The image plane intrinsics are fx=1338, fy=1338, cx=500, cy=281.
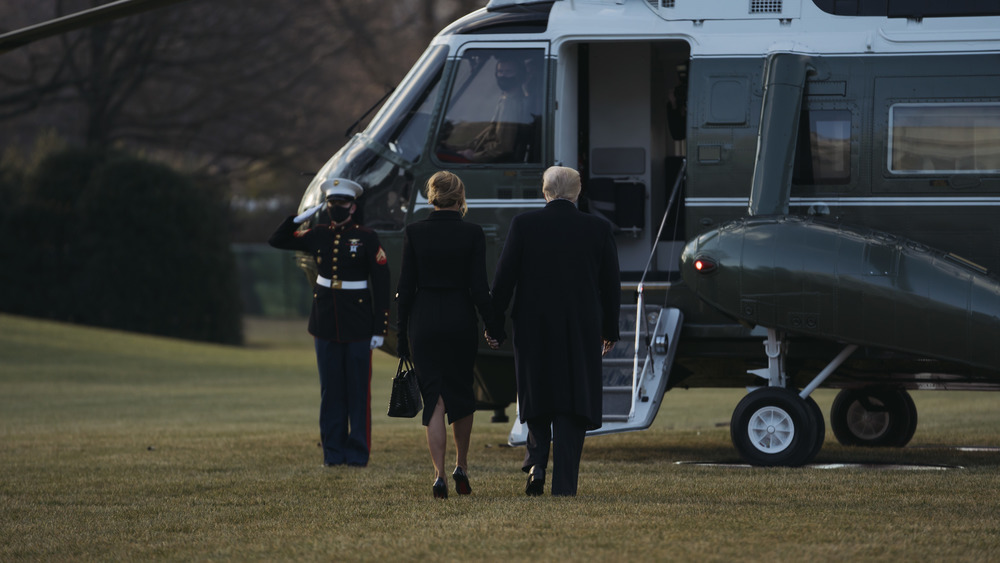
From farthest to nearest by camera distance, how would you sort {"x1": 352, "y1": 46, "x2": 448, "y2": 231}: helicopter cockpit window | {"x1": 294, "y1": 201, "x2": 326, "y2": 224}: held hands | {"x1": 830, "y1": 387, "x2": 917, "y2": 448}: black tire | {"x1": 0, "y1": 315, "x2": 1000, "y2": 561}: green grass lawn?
{"x1": 830, "y1": 387, "x2": 917, "y2": 448}: black tire → {"x1": 352, "y1": 46, "x2": 448, "y2": 231}: helicopter cockpit window → {"x1": 294, "y1": 201, "x2": 326, "y2": 224}: held hands → {"x1": 0, "y1": 315, "x2": 1000, "y2": 561}: green grass lawn

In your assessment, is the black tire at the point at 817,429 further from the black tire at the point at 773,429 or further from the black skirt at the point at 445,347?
the black skirt at the point at 445,347

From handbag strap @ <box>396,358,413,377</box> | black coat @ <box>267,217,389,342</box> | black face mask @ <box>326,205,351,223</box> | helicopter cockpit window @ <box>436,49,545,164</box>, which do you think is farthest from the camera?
helicopter cockpit window @ <box>436,49,545,164</box>

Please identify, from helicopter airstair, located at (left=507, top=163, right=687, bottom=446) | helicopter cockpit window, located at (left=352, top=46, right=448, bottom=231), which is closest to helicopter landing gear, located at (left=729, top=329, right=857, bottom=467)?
helicopter airstair, located at (left=507, top=163, right=687, bottom=446)

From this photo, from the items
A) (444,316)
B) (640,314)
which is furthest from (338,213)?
(444,316)

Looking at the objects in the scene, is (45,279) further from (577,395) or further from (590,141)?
(577,395)

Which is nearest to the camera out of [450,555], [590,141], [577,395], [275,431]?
[450,555]

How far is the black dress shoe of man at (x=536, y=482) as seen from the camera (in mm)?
7328

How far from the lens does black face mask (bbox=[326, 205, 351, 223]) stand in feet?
30.7

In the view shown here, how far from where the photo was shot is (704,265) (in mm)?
8914

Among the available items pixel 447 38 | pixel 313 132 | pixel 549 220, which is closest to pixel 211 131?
pixel 313 132

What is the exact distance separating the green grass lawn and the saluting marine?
0.34 meters

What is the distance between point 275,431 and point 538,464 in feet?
19.3

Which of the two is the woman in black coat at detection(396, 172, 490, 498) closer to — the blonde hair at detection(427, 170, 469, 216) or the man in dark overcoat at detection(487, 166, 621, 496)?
the blonde hair at detection(427, 170, 469, 216)

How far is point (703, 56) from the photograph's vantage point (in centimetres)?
948
